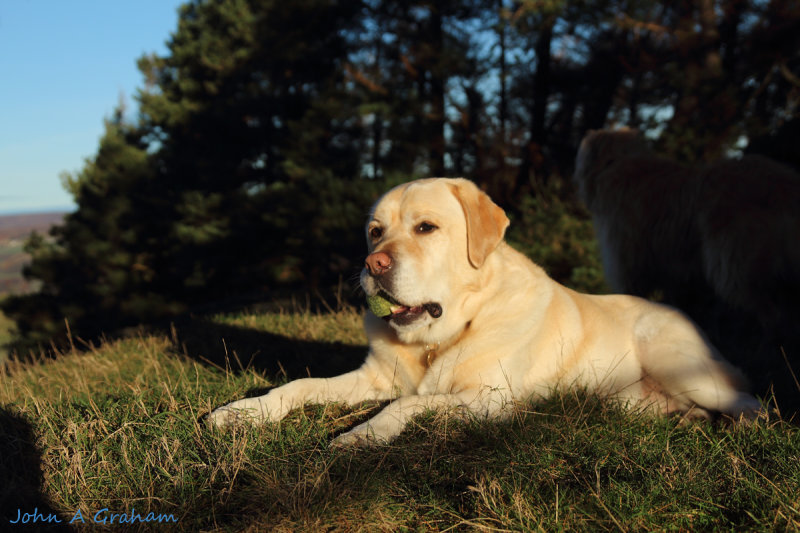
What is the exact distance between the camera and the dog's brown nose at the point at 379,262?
296cm

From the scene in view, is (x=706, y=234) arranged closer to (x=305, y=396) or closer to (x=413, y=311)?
(x=413, y=311)

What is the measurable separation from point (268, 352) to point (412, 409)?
253 centimetres

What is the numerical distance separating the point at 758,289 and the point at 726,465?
305cm

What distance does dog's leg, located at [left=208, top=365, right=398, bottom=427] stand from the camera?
9.39 feet

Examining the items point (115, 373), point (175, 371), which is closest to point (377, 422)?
point (175, 371)

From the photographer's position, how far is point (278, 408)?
2.99 meters

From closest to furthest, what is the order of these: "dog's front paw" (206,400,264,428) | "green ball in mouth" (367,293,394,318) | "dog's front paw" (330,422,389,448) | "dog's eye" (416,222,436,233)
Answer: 1. "dog's front paw" (330,422,389,448)
2. "dog's front paw" (206,400,264,428)
3. "green ball in mouth" (367,293,394,318)
4. "dog's eye" (416,222,436,233)

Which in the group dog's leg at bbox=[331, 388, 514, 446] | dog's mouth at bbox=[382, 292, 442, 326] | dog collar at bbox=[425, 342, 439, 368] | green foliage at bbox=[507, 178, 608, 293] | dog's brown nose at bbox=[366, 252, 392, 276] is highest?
dog's brown nose at bbox=[366, 252, 392, 276]

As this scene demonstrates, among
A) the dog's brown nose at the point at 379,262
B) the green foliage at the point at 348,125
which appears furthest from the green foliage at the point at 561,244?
the dog's brown nose at the point at 379,262

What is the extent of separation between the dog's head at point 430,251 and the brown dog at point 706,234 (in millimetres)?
2302

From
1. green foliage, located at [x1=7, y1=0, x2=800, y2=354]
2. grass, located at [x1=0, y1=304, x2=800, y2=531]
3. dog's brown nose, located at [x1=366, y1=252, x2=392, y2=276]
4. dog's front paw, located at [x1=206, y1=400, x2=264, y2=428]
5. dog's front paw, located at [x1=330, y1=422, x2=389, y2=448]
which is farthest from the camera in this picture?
green foliage, located at [x1=7, y1=0, x2=800, y2=354]

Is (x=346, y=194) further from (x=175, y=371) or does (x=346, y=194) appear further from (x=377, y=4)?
(x=175, y=371)

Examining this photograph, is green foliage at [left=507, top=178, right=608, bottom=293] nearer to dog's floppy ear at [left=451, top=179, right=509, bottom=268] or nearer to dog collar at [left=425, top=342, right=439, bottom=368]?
dog's floppy ear at [left=451, top=179, right=509, bottom=268]

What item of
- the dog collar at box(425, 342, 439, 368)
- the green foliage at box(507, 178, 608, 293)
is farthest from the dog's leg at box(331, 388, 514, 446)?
the green foliage at box(507, 178, 608, 293)
